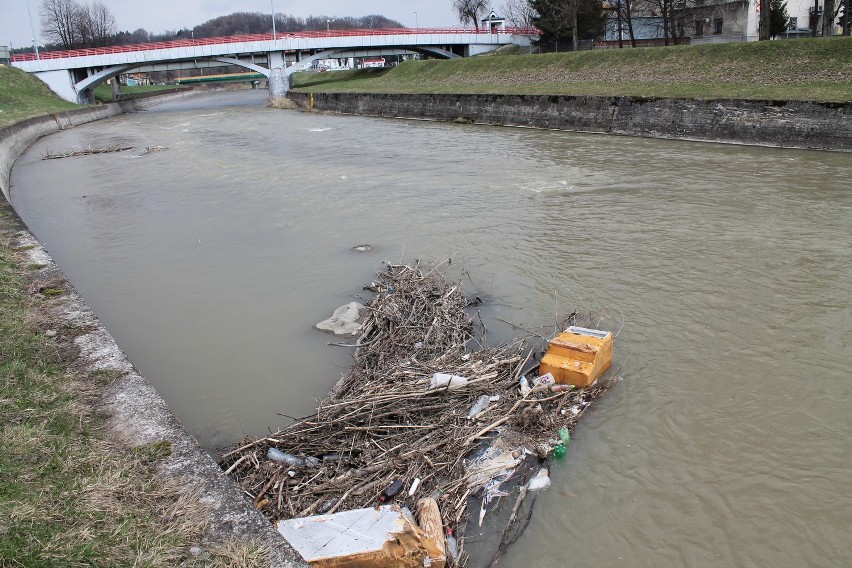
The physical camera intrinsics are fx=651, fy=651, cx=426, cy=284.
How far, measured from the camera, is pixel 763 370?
6266 mm

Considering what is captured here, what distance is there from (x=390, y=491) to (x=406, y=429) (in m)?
0.82

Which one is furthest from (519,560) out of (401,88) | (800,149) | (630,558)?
(401,88)

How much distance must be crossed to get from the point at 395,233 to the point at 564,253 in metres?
3.11

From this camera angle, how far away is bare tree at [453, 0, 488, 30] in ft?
229

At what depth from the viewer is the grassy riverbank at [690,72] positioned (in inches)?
841

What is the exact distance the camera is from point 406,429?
5.12 m

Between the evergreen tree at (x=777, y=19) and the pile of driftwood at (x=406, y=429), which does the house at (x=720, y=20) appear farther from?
the pile of driftwood at (x=406, y=429)

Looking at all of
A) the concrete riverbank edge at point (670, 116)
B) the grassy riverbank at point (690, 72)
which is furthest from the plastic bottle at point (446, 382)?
the grassy riverbank at point (690, 72)

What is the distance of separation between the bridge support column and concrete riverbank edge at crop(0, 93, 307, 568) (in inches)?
1911

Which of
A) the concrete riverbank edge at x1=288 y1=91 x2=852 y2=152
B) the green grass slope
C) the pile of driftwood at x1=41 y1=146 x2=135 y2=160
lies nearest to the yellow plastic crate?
the concrete riverbank edge at x1=288 y1=91 x2=852 y2=152

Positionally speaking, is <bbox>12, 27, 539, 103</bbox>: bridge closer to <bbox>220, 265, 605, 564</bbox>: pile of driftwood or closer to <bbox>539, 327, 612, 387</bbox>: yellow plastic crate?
<bbox>220, 265, 605, 564</bbox>: pile of driftwood

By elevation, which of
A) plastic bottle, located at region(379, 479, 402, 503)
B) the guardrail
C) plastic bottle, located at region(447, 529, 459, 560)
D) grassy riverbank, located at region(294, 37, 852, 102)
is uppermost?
the guardrail

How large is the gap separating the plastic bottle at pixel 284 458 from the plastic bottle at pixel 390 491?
29.7 inches

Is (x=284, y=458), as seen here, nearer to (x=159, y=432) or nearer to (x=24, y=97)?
(x=159, y=432)
